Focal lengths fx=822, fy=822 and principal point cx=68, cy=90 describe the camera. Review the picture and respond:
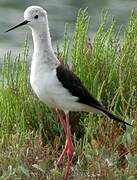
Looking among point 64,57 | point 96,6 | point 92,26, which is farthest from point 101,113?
point 96,6

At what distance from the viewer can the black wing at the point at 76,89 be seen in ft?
17.8

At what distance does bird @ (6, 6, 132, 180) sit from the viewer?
5352 millimetres

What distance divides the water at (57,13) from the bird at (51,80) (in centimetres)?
628

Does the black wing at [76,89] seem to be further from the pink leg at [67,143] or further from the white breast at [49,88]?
the pink leg at [67,143]

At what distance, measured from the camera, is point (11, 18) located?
13102 millimetres

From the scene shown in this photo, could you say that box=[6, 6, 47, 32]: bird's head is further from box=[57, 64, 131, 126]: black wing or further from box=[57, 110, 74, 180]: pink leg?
box=[57, 110, 74, 180]: pink leg

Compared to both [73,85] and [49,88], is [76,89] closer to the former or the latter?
[73,85]

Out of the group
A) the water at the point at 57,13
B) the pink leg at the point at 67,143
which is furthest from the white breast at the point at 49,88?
the water at the point at 57,13

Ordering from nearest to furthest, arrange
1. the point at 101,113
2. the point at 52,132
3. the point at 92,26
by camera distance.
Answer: the point at 101,113 < the point at 52,132 < the point at 92,26

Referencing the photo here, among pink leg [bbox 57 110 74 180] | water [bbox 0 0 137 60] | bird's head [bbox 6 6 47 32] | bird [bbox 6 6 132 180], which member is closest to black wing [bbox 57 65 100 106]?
bird [bbox 6 6 132 180]

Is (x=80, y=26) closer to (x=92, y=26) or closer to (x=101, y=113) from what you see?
(x=101, y=113)

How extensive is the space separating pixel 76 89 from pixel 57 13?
26.8 ft

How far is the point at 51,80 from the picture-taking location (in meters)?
5.34

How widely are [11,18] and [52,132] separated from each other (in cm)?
692
